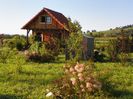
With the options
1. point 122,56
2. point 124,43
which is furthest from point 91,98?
point 124,43

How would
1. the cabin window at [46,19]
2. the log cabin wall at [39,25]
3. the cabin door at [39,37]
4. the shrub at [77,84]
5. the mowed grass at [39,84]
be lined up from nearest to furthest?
the shrub at [77,84] < the mowed grass at [39,84] < the cabin door at [39,37] < the log cabin wall at [39,25] < the cabin window at [46,19]

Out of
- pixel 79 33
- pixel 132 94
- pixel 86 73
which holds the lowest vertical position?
pixel 132 94

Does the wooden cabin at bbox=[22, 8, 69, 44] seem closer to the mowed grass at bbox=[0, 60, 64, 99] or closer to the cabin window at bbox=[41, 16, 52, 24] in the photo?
the cabin window at bbox=[41, 16, 52, 24]

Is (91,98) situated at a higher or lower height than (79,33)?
lower

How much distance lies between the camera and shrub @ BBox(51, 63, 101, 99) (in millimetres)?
10492

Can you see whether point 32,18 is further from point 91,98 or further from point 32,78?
point 91,98

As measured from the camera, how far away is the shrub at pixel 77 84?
10492 millimetres

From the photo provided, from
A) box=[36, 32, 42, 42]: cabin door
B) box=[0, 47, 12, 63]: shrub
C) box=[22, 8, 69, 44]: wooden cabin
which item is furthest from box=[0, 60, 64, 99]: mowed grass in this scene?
box=[22, 8, 69, 44]: wooden cabin

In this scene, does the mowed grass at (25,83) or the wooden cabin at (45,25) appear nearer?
the mowed grass at (25,83)

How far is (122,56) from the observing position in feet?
77.4

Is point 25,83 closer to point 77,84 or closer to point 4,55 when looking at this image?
point 77,84

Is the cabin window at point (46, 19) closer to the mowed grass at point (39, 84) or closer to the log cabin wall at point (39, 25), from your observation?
the log cabin wall at point (39, 25)

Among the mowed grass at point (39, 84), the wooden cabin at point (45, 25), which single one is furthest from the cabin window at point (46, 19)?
the mowed grass at point (39, 84)

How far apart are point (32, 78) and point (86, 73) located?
19.3 ft
